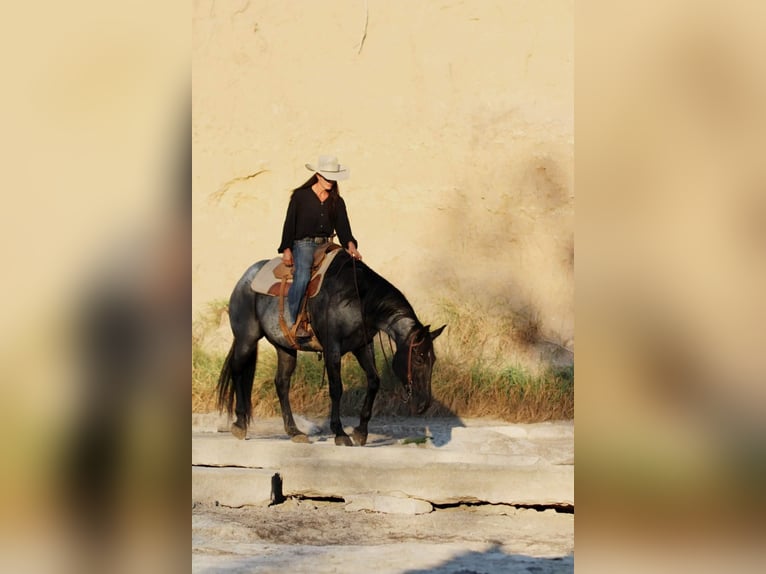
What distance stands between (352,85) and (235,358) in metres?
3.22

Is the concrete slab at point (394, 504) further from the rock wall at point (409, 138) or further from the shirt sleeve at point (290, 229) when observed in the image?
the rock wall at point (409, 138)

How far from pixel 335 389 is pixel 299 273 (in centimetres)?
84

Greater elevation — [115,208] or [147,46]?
[147,46]

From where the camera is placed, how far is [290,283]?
708cm

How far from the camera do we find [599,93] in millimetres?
2107

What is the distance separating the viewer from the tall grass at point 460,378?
28.3ft

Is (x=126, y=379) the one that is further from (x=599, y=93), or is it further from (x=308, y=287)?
(x=308, y=287)

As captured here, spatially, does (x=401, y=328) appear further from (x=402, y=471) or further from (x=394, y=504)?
(x=394, y=504)

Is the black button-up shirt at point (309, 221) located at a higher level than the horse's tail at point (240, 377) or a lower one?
higher

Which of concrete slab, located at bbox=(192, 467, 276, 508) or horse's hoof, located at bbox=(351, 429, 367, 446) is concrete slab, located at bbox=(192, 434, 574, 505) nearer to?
concrete slab, located at bbox=(192, 467, 276, 508)

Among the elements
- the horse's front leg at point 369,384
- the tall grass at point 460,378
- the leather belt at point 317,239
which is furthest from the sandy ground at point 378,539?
the tall grass at point 460,378

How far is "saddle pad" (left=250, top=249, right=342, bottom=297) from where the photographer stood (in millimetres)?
7043

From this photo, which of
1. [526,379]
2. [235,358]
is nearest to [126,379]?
[235,358]

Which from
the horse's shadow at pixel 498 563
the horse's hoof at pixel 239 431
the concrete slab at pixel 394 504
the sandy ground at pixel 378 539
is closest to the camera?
the horse's shadow at pixel 498 563
